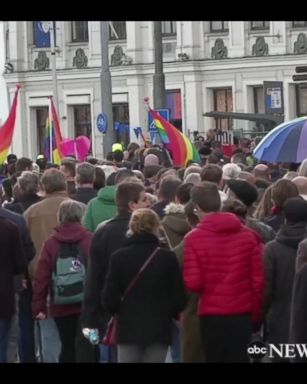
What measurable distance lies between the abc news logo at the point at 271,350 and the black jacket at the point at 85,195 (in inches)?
128

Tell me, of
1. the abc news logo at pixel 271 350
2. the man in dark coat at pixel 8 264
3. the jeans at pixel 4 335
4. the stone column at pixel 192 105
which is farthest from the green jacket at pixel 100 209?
the stone column at pixel 192 105

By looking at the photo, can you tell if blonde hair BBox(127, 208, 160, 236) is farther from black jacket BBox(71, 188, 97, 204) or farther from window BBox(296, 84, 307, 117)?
window BBox(296, 84, 307, 117)

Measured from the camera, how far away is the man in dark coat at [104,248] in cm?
986

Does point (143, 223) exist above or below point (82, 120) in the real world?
below

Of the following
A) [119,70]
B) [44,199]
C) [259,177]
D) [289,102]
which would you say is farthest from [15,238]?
[119,70]

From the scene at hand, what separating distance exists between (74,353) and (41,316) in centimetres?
49

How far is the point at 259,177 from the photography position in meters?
14.6

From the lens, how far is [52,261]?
423 inches

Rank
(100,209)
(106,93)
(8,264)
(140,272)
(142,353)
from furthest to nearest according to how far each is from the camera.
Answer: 1. (106,93)
2. (100,209)
3. (8,264)
4. (142,353)
5. (140,272)

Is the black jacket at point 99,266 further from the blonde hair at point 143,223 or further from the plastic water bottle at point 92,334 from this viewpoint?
the blonde hair at point 143,223

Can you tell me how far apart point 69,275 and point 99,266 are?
76cm

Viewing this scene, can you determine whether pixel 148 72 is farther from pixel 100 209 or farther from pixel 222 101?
pixel 100 209

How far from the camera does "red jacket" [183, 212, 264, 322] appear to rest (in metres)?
9.21

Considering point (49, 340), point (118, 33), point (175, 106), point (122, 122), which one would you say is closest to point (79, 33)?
point (118, 33)
